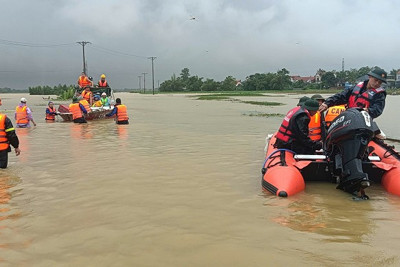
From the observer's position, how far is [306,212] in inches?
169

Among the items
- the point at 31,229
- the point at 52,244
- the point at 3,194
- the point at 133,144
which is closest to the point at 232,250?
the point at 52,244

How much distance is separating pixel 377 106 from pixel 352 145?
147cm

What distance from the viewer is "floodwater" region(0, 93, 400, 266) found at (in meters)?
3.21

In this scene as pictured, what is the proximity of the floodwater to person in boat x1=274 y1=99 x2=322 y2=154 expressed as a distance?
66 cm

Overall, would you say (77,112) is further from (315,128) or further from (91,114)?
(315,128)

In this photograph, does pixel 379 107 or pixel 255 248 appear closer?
pixel 255 248

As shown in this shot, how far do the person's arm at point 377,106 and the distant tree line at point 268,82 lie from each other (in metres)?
68.4

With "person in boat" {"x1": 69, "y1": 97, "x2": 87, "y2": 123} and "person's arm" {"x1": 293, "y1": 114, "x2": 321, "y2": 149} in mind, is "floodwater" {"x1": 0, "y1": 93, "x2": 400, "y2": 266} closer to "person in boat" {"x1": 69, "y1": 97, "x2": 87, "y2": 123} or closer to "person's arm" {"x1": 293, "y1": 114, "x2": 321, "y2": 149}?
"person's arm" {"x1": 293, "y1": 114, "x2": 321, "y2": 149}

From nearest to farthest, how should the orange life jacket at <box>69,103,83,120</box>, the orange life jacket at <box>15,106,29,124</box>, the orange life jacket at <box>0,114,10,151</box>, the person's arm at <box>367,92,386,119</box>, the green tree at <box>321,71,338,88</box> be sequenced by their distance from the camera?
1. the person's arm at <box>367,92,386,119</box>
2. the orange life jacket at <box>0,114,10,151</box>
3. the orange life jacket at <box>15,106,29,124</box>
4. the orange life jacket at <box>69,103,83,120</box>
5. the green tree at <box>321,71,338,88</box>

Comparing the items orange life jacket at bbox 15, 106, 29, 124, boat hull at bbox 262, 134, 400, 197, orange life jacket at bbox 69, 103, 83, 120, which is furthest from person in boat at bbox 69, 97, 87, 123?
boat hull at bbox 262, 134, 400, 197

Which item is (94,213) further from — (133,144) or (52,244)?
(133,144)

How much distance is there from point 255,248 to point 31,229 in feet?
7.62

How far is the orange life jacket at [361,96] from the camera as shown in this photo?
5902mm

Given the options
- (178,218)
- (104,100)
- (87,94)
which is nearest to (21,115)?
(87,94)
